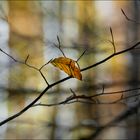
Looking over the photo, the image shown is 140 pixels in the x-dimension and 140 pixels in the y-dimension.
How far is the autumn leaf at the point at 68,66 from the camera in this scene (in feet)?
4.22

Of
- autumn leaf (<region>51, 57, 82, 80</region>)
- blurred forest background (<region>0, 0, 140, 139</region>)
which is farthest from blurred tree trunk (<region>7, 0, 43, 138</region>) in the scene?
autumn leaf (<region>51, 57, 82, 80</region>)

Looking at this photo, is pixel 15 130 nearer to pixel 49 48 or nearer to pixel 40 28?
pixel 40 28

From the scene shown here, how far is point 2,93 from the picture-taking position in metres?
4.16

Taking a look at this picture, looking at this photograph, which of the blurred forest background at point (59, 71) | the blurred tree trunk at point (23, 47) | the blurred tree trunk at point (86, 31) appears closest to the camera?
the blurred forest background at point (59, 71)

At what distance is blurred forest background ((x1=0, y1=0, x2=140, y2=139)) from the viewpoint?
408cm

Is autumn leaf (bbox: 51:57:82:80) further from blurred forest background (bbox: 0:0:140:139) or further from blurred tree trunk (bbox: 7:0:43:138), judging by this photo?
blurred tree trunk (bbox: 7:0:43:138)

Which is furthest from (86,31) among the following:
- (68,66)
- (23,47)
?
(68,66)

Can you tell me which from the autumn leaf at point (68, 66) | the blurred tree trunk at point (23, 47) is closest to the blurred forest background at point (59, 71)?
the blurred tree trunk at point (23, 47)

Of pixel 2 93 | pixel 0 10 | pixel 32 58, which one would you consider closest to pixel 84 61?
pixel 32 58

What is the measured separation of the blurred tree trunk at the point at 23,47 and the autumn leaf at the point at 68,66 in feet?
8.69

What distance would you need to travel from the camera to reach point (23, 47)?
4516 mm

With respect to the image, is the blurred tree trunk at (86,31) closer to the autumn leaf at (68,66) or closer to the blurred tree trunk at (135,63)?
the blurred tree trunk at (135,63)

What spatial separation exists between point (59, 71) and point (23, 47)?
1.54ft

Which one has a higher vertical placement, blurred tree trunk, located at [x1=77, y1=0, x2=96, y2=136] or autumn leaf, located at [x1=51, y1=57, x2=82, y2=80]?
blurred tree trunk, located at [x1=77, y1=0, x2=96, y2=136]
